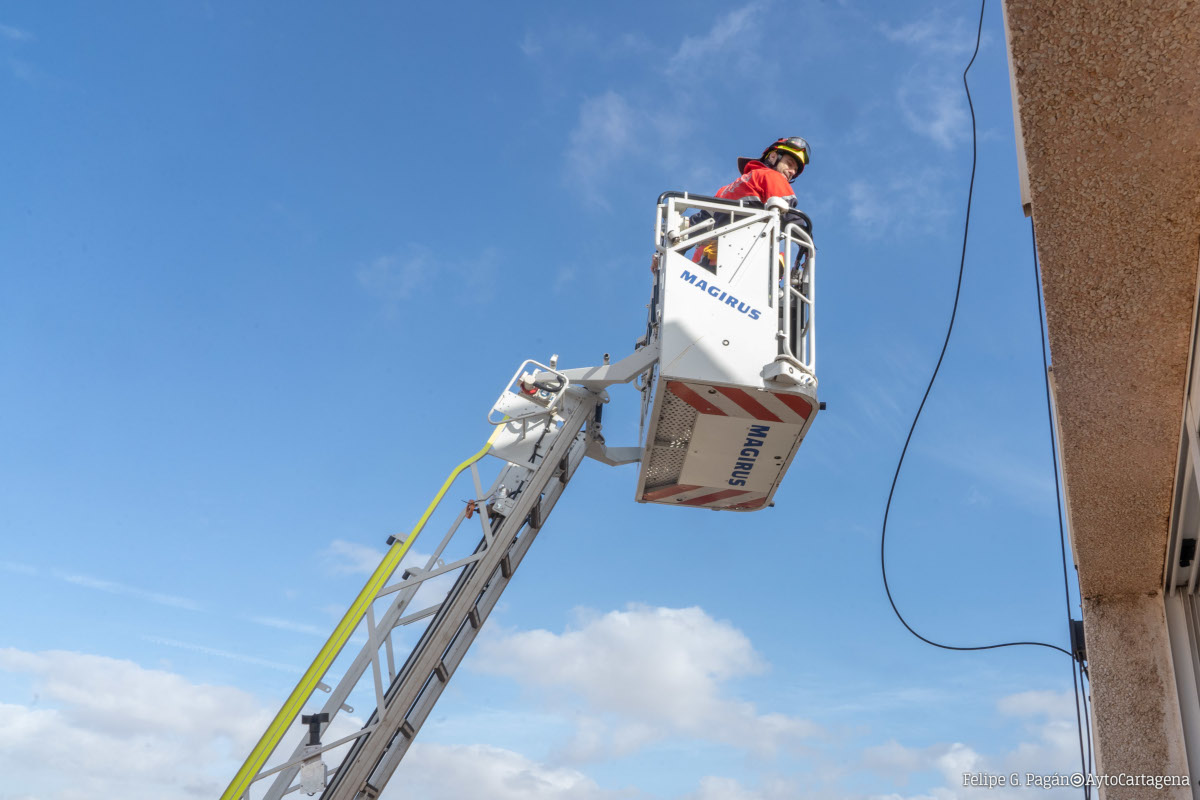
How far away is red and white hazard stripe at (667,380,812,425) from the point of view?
17.4 feet

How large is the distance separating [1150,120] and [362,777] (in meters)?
5.07

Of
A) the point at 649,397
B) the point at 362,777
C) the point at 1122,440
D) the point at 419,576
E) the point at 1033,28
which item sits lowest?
the point at 362,777

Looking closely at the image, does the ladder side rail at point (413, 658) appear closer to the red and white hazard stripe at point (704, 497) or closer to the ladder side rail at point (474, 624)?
the ladder side rail at point (474, 624)

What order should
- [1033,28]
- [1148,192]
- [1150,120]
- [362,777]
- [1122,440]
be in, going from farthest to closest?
[362,777]
[1122,440]
[1148,192]
[1150,120]
[1033,28]

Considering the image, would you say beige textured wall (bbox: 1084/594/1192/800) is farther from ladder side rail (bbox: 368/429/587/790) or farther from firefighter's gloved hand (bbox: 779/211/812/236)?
ladder side rail (bbox: 368/429/587/790)

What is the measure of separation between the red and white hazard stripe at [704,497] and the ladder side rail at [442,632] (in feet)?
2.39

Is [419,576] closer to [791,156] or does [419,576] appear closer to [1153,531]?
[791,156]

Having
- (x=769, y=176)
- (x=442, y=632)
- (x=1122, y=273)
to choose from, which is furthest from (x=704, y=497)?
(x=1122, y=273)

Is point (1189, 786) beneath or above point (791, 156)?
beneath

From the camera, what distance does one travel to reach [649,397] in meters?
6.25

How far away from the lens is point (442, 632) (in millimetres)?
5547

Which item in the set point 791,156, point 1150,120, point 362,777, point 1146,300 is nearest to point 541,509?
point 362,777

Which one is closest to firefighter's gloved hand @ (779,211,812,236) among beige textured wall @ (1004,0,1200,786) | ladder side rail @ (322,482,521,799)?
beige textured wall @ (1004,0,1200,786)

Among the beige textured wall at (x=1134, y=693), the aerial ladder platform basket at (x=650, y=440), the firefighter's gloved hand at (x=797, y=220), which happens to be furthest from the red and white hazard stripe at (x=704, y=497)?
the beige textured wall at (x=1134, y=693)
